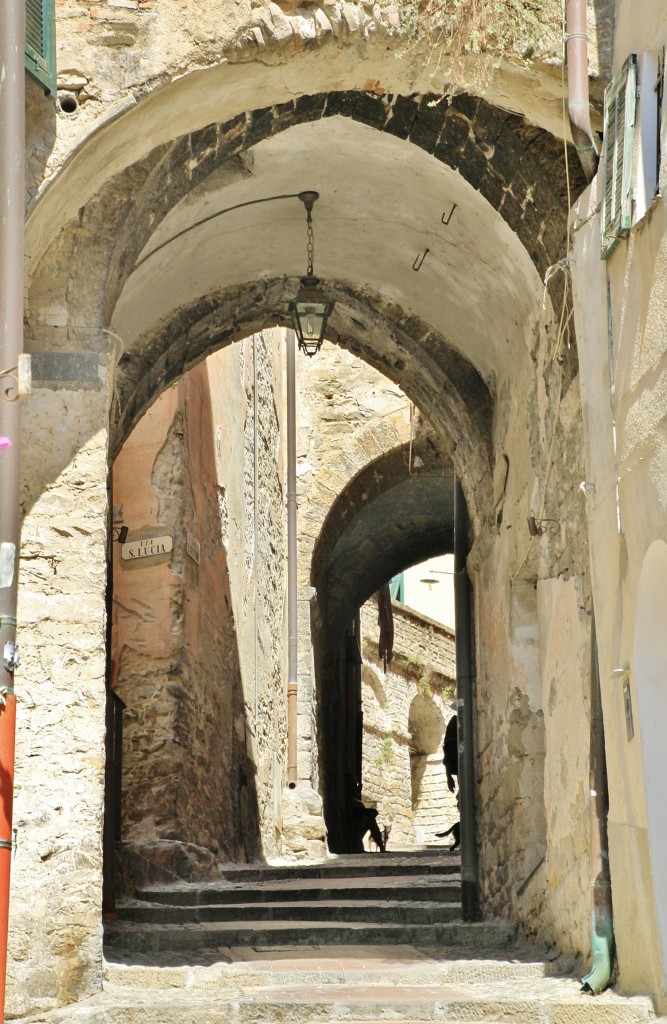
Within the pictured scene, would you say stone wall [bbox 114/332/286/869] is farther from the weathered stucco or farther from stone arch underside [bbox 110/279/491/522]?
the weathered stucco

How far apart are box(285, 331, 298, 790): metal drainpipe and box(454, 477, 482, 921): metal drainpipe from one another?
488 centimetres

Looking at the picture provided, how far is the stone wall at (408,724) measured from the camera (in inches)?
843

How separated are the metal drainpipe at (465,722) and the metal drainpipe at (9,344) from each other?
394 centimetres

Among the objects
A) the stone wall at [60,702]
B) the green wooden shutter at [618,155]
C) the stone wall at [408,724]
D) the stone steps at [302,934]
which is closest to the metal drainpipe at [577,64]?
the green wooden shutter at [618,155]

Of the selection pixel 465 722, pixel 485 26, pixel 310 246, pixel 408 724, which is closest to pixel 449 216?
pixel 310 246

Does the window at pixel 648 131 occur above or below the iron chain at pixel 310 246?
below

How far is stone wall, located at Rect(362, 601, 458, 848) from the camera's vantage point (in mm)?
21406

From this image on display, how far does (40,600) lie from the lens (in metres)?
5.31

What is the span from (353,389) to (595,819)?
30.7ft

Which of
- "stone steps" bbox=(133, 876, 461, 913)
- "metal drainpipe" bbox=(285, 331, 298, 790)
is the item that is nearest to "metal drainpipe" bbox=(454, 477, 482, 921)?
"stone steps" bbox=(133, 876, 461, 913)

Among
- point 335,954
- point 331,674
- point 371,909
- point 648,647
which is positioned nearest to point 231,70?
point 648,647

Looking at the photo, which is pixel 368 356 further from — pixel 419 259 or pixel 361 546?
pixel 361 546

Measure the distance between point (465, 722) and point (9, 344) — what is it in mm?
4462

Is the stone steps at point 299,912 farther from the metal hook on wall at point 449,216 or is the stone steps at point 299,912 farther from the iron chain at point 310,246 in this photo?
the metal hook on wall at point 449,216
